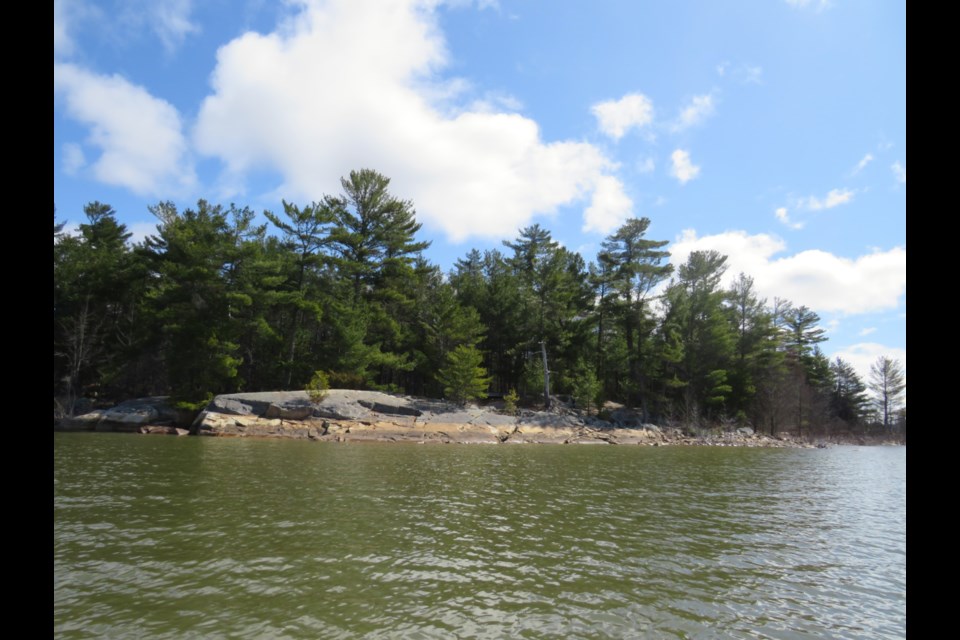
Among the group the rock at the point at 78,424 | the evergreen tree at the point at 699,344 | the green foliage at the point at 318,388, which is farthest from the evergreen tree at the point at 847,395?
the rock at the point at 78,424

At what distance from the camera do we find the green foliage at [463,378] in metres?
39.0

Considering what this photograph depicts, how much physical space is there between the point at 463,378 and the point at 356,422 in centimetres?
1005

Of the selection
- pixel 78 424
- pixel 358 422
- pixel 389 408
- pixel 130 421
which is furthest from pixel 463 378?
pixel 78 424

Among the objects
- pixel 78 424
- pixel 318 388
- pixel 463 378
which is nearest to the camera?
pixel 78 424

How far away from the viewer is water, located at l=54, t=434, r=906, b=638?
5773 mm

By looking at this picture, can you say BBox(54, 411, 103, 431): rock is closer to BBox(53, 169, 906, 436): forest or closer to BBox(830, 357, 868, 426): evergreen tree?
BBox(53, 169, 906, 436): forest

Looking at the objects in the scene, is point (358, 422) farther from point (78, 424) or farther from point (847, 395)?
→ point (847, 395)

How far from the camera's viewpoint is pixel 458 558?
786cm

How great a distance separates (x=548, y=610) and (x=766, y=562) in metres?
→ 4.72

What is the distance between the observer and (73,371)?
37344mm

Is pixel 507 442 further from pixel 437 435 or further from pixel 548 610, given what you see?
pixel 548 610

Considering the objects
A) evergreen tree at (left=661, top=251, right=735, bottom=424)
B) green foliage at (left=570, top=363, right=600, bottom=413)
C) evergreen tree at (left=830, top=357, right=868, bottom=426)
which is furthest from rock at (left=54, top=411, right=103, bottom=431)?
evergreen tree at (left=830, top=357, right=868, bottom=426)

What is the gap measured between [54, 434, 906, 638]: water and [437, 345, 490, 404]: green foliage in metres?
23.2
